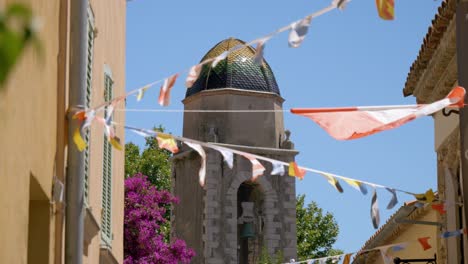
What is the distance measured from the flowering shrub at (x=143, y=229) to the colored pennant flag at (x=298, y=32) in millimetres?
18835

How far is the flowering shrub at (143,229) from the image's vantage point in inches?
975

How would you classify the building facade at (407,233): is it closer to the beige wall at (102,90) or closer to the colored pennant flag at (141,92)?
the beige wall at (102,90)

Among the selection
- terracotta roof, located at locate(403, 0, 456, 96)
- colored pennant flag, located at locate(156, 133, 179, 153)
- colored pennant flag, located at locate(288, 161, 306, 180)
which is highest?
terracotta roof, located at locate(403, 0, 456, 96)

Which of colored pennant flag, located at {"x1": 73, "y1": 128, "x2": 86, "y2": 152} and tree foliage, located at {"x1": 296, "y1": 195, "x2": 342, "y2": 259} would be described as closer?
colored pennant flag, located at {"x1": 73, "y1": 128, "x2": 86, "y2": 152}

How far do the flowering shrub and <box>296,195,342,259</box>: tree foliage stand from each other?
28.4 metres

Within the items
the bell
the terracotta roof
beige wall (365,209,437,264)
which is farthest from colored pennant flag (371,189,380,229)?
the bell

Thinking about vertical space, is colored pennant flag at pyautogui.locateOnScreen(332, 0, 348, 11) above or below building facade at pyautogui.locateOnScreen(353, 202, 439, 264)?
above

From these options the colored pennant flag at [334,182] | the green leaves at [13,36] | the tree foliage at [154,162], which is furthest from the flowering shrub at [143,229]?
the tree foliage at [154,162]

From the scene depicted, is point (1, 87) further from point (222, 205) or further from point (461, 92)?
point (222, 205)

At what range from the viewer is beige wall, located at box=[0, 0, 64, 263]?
5.06 meters

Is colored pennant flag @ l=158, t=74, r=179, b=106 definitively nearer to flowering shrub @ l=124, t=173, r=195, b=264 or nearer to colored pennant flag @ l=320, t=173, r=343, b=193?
colored pennant flag @ l=320, t=173, r=343, b=193

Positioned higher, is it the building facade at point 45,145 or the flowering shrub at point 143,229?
the building facade at point 45,145

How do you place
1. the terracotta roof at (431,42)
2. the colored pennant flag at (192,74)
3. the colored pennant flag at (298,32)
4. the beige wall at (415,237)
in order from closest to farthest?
the colored pennant flag at (298,32) < the colored pennant flag at (192,74) < the terracotta roof at (431,42) < the beige wall at (415,237)

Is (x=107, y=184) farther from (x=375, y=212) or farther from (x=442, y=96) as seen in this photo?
(x=442, y=96)
